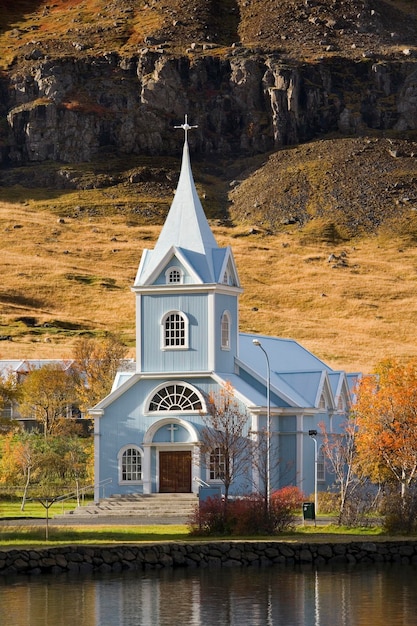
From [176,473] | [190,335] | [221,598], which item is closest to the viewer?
[221,598]

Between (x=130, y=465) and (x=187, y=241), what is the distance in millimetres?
9792

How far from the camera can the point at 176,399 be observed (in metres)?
65.8

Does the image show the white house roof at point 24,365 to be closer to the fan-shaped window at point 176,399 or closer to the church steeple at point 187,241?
the church steeple at point 187,241

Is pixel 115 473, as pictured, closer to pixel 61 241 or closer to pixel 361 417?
pixel 361 417

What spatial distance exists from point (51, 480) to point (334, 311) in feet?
252

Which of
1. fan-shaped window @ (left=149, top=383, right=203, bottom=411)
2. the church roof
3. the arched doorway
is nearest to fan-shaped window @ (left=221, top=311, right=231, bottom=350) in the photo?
the church roof

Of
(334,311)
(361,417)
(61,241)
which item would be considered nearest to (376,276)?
(334,311)

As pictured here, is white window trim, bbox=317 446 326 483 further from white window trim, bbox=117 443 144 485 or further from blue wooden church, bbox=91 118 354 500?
white window trim, bbox=117 443 144 485

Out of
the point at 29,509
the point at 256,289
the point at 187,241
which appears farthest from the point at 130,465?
the point at 256,289

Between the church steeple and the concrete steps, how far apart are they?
30.0 feet

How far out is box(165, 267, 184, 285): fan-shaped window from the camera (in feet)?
218

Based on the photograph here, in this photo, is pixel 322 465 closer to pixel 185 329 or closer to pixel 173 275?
pixel 185 329

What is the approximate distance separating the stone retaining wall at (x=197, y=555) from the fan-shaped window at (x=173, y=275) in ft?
72.4

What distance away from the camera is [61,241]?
19050cm
